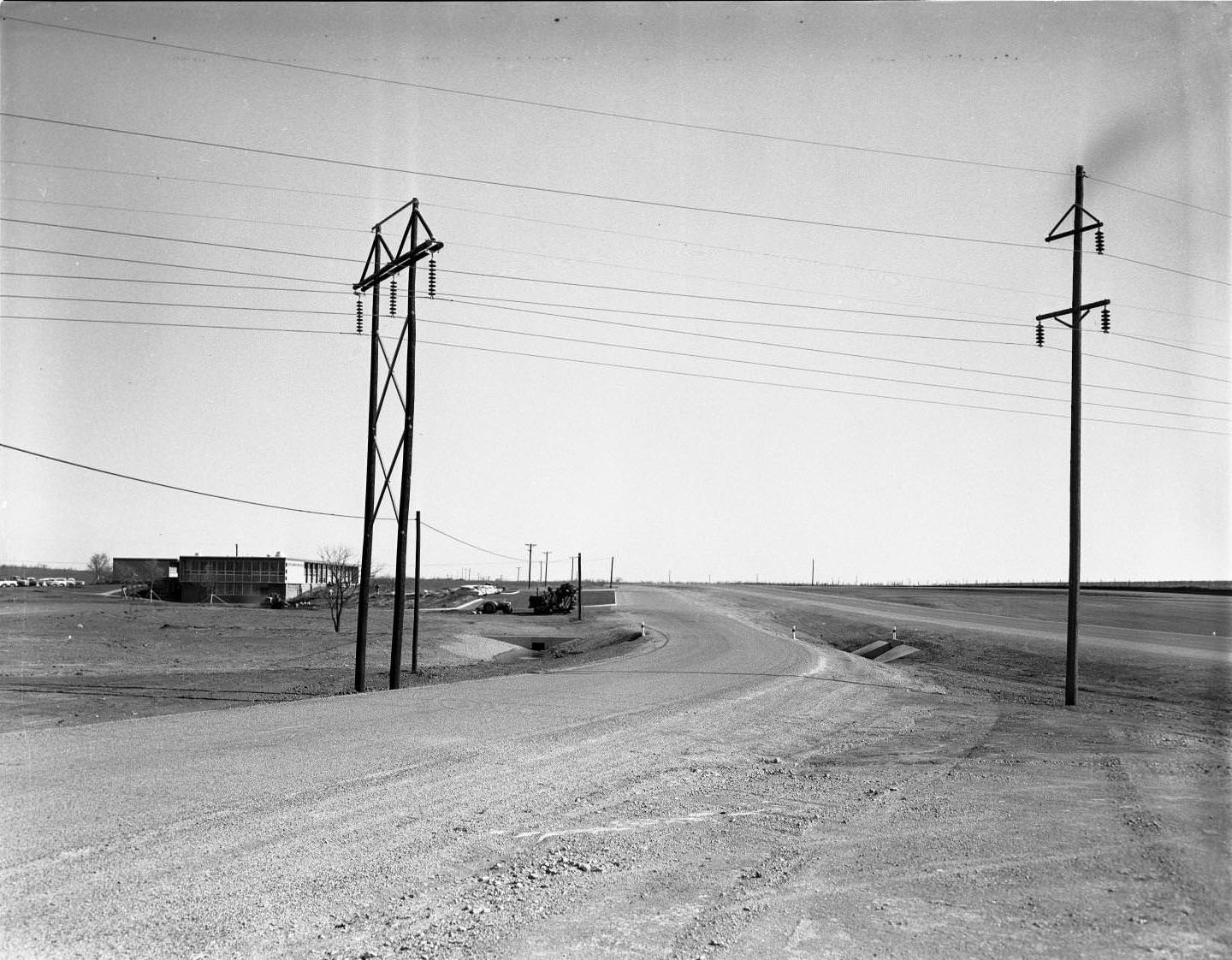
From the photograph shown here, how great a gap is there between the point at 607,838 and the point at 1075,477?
47.3 ft

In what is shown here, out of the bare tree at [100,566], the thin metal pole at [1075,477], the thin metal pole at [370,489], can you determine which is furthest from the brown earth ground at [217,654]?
the bare tree at [100,566]

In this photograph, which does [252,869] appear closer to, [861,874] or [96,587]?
[861,874]

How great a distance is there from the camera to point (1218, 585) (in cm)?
8506

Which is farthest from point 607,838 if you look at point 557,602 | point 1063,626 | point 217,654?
point 557,602

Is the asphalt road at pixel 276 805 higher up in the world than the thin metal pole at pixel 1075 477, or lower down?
lower down

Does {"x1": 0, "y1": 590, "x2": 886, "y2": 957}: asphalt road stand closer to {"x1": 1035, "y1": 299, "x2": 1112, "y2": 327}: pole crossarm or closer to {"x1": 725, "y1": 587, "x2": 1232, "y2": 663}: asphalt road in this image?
{"x1": 1035, "y1": 299, "x2": 1112, "y2": 327}: pole crossarm

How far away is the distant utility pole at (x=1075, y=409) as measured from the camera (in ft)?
60.2

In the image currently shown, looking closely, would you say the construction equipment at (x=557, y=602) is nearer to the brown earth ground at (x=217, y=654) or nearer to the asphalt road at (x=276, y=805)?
the brown earth ground at (x=217, y=654)

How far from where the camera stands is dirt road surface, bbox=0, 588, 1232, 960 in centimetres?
561

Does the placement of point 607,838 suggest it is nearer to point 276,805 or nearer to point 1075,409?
point 276,805

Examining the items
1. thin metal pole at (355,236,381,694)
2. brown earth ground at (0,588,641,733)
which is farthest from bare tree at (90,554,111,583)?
thin metal pole at (355,236,381,694)

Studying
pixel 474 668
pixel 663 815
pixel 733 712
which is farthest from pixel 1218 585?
pixel 663 815

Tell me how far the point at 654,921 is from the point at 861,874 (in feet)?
6.03

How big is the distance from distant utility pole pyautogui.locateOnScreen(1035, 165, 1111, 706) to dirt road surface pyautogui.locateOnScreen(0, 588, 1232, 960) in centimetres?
324
